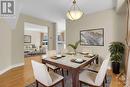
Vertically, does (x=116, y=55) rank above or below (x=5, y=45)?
below

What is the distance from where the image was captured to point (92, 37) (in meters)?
4.72

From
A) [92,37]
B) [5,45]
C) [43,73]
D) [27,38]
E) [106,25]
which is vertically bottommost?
[43,73]

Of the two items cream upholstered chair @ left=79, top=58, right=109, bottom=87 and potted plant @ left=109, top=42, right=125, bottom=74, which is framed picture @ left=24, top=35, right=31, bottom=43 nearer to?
potted plant @ left=109, top=42, right=125, bottom=74

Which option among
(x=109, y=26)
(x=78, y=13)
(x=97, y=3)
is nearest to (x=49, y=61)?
(x=78, y=13)

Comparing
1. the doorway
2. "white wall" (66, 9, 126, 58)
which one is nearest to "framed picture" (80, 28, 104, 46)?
"white wall" (66, 9, 126, 58)

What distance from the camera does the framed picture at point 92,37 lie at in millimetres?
4469

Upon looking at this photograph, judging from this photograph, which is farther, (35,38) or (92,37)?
(35,38)

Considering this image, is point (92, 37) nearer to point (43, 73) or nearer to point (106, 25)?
point (106, 25)

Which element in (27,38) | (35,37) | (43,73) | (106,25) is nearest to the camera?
(43,73)

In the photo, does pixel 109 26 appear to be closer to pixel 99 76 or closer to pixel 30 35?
pixel 99 76

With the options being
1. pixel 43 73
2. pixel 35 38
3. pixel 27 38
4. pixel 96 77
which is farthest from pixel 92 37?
pixel 35 38

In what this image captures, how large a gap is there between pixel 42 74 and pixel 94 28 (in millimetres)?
3401

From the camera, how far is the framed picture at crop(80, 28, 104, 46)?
4.47 meters

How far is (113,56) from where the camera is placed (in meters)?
3.66
